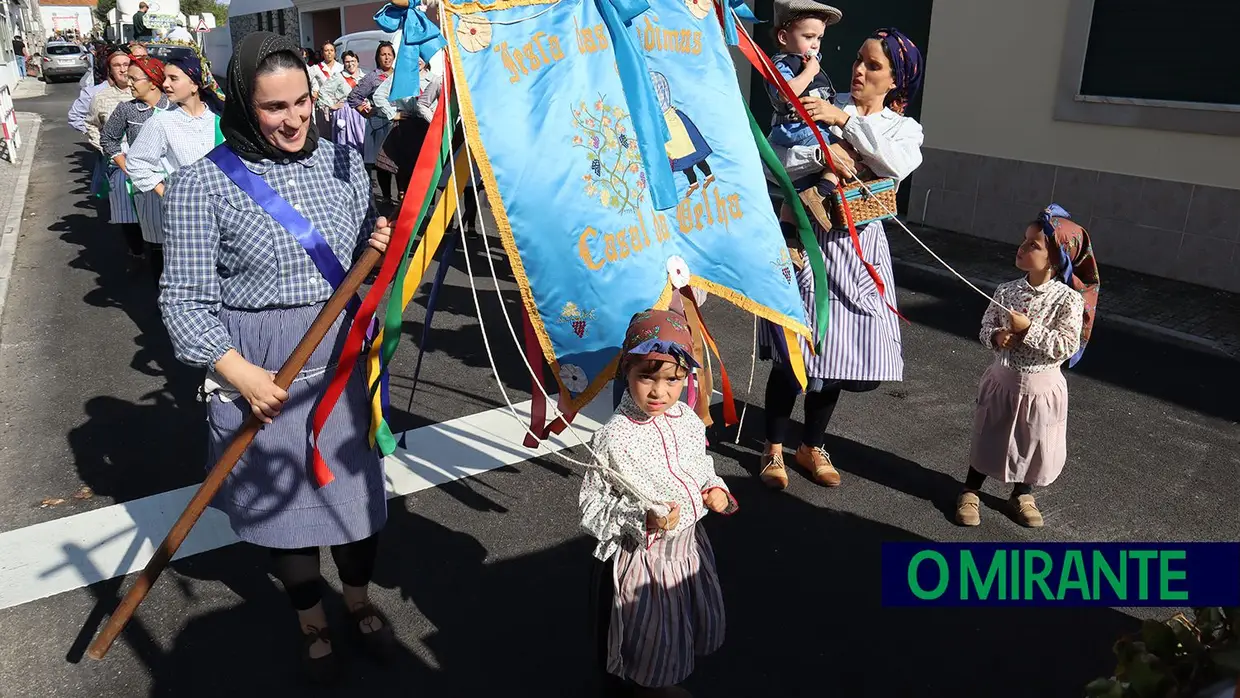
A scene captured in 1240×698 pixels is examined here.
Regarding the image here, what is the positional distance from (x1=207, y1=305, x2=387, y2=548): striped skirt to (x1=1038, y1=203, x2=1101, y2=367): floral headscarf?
253cm

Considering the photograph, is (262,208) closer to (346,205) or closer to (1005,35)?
(346,205)

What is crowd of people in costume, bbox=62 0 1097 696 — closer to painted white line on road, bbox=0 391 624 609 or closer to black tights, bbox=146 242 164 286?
painted white line on road, bbox=0 391 624 609

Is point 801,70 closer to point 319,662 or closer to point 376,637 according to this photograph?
A: point 376,637

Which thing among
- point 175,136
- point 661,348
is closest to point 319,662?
point 661,348

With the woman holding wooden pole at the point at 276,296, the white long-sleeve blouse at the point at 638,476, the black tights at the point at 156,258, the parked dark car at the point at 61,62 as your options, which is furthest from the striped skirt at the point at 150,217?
the parked dark car at the point at 61,62

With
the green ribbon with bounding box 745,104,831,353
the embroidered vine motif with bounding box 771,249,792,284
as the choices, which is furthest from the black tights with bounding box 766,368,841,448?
the embroidered vine motif with bounding box 771,249,792,284

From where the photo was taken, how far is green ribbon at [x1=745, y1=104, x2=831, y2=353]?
316 centimetres

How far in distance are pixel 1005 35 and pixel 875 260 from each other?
5426 mm

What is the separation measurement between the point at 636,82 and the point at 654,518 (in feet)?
3.95

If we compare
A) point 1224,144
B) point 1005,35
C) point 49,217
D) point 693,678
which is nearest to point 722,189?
point 693,678

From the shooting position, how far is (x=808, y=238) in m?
3.45

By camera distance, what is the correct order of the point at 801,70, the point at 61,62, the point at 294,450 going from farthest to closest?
the point at 61,62 → the point at 801,70 → the point at 294,450

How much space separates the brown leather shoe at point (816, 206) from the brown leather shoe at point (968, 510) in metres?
1.28

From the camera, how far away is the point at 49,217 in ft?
35.9
